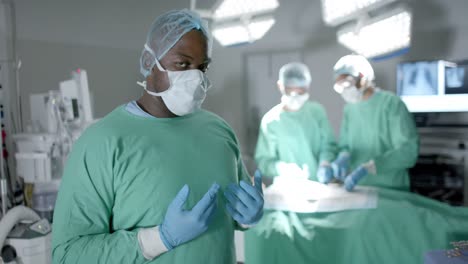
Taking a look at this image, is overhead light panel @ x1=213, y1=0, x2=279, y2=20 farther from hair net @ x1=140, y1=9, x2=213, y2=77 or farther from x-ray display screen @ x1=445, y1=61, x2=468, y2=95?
x-ray display screen @ x1=445, y1=61, x2=468, y2=95

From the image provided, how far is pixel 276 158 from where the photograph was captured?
253cm

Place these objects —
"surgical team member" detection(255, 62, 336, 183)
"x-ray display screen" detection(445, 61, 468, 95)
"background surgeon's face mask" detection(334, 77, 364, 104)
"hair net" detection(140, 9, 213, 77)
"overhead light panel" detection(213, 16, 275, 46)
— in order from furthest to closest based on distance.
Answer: "x-ray display screen" detection(445, 61, 468, 95) < "surgical team member" detection(255, 62, 336, 183) < "background surgeon's face mask" detection(334, 77, 364, 104) < "overhead light panel" detection(213, 16, 275, 46) < "hair net" detection(140, 9, 213, 77)

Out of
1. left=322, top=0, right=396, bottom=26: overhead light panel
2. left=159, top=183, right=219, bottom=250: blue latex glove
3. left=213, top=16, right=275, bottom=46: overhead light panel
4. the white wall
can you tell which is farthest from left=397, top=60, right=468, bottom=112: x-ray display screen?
left=159, top=183, right=219, bottom=250: blue latex glove

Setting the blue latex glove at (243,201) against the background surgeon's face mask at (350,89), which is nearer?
the blue latex glove at (243,201)

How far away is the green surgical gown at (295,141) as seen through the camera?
2498 millimetres

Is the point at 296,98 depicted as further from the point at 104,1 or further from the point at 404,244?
the point at 104,1

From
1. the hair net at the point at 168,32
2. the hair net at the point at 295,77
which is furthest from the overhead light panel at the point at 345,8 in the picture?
the hair net at the point at 168,32

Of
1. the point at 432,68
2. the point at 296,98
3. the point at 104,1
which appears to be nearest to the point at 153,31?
the point at 296,98

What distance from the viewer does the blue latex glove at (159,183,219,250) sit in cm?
85

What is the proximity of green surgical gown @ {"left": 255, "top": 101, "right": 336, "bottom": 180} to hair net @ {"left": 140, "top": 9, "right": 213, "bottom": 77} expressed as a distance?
1542mm

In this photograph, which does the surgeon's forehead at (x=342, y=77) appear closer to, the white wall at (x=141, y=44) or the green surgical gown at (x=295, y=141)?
the green surgical gown at (x=295, y=141)

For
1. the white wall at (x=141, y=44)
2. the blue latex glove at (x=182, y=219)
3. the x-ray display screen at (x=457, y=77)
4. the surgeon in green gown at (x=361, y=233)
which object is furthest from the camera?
the x-ray display screen at (x=457, y=77)

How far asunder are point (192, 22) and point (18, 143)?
4.96ft

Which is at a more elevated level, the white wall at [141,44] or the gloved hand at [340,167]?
the white wall at [141,44]
